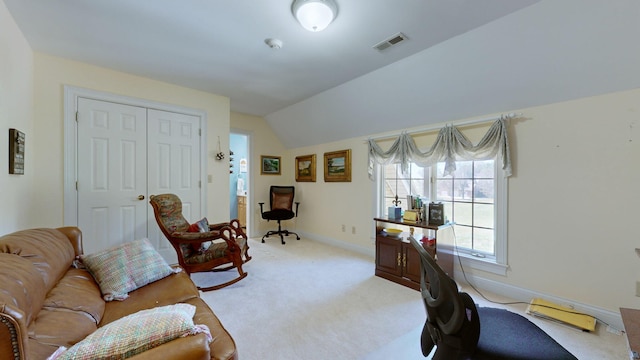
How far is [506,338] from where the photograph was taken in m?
1.19

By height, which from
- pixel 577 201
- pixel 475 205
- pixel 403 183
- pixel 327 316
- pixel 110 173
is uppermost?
pixel 110 173

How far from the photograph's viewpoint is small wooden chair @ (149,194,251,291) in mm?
2680

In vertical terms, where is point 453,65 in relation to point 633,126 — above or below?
above

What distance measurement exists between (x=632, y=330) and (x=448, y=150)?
2.25 m

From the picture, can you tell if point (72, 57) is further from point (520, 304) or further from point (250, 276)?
point (520, 304)

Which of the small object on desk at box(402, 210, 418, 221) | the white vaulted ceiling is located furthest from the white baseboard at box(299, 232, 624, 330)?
the white vaulted ceiling

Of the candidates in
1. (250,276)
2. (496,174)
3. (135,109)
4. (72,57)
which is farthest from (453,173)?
(72,57)

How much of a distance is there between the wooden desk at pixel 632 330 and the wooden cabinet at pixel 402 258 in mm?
1662

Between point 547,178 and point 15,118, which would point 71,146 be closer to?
point 15,118

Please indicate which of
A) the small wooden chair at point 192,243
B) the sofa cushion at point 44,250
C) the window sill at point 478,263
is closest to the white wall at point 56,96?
the small wooden chair at point 192,243

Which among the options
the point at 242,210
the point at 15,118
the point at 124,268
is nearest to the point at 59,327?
the point at 124,268

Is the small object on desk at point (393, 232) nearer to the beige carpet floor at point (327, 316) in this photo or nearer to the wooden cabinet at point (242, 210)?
the beige carpet floor at point (327, 316)

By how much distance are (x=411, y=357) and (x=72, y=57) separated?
4.36m

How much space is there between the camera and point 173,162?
355cm
